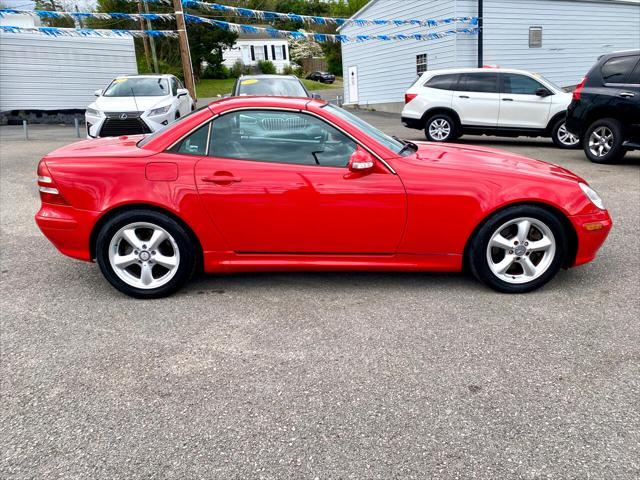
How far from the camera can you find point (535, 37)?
1931 centimetres

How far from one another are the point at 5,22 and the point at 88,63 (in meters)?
5.04

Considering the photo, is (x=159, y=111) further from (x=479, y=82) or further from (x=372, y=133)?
(x=372, y=133)

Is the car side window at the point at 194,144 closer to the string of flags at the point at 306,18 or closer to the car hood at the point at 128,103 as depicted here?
the car hood at the point at 128,103

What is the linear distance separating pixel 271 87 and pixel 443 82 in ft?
13.6

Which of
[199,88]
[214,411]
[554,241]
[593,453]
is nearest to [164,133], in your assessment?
[214,411]

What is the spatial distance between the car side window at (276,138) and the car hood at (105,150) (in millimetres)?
552

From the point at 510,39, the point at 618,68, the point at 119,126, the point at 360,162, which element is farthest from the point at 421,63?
the point at 360,162

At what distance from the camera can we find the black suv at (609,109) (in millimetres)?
8359

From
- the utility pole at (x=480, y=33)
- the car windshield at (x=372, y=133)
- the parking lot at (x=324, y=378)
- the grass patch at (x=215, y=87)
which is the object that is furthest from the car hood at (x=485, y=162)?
the grass patch at (x=215, y=87)

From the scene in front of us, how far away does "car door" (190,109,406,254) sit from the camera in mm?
3592

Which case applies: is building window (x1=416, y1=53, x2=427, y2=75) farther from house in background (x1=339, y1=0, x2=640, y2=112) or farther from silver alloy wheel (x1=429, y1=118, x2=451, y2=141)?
silver alloy wheel (x1=429, y1=118, x2=451, y2=141)

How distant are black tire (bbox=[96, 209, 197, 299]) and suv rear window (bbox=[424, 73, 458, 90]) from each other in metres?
9.93

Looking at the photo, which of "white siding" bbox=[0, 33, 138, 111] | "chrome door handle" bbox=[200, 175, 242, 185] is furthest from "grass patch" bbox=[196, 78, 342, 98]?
"chrome door handle" bbox=[200, 175, 242, 185]

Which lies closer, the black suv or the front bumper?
the black suv
